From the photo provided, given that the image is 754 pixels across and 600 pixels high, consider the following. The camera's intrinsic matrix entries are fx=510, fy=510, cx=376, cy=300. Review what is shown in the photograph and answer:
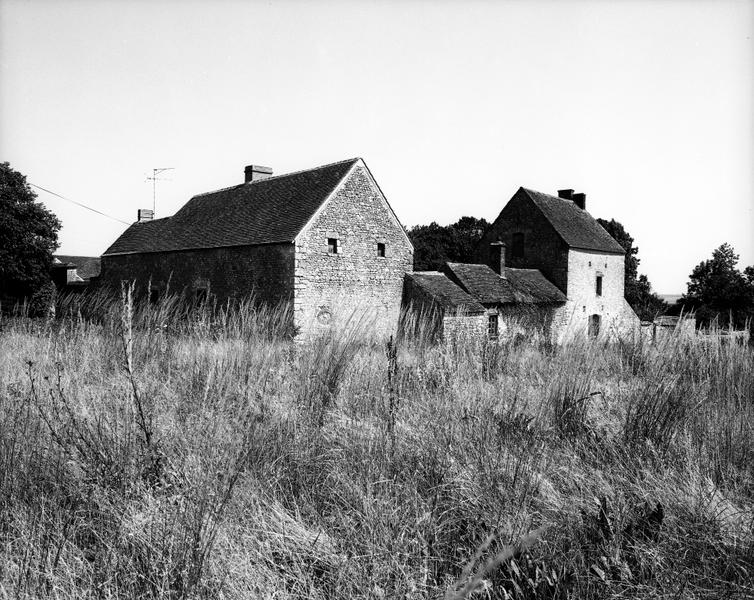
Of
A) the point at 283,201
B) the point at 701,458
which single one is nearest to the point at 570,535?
the point at 701,458

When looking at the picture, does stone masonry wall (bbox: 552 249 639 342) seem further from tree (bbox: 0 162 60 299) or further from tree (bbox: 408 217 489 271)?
tree (bbox: 0 162 60 299)

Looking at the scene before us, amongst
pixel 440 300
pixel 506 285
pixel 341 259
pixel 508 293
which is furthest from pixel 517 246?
pixel 341 259

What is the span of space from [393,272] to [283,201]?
203 inches

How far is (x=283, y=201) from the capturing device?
20094 mm

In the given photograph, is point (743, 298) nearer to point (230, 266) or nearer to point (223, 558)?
point (230, 266)

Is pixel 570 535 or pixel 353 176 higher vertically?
pixel 353 176

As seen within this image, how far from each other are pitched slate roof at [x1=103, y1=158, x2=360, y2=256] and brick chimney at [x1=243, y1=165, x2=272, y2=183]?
0.53m

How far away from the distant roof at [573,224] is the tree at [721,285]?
12798 millimetres

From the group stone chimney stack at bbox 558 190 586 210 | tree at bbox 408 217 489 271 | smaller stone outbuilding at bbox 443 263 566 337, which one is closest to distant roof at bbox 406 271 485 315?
smaller stone outbuilding at bbox 443 263 566 337

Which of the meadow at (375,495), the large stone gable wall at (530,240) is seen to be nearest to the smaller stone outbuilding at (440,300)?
the large stone gable wall at (530,240)

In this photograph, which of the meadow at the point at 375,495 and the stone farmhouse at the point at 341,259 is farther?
the stone farmhouse at the point at 341,259

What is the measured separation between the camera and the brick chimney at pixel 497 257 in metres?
23.0

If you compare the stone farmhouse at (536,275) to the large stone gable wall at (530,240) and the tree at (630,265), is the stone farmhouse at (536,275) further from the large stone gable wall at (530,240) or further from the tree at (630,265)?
the tree at (630,265)

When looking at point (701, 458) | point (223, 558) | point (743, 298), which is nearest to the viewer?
point (223, 558)
